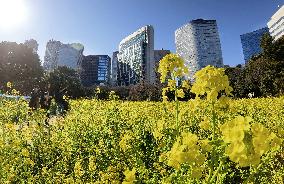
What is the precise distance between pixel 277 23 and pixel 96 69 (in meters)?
86.4

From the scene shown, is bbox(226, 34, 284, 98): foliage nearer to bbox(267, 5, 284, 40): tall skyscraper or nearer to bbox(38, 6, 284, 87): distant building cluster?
bbox(38, 6, 284, 87): distant building cluster

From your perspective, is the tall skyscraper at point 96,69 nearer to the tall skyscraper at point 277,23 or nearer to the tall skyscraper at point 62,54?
the tall skyscraper at point 62,54

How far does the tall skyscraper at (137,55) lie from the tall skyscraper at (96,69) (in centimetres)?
1768

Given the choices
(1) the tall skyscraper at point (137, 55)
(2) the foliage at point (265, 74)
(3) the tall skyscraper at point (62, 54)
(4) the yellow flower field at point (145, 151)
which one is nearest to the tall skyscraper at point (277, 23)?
(1) the tall skyscraper at point (137, 55)

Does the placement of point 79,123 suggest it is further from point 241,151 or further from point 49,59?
point 49,59

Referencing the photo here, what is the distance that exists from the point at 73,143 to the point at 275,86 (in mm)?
24444

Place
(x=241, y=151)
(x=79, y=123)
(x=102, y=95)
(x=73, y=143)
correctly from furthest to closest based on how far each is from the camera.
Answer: (x=102, y=95)
(x=79, y=123)
(x=73, y=143)
(x=241, y=151)

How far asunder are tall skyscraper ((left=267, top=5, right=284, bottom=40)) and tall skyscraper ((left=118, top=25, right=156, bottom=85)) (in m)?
43.9

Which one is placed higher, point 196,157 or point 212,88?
point 212,88

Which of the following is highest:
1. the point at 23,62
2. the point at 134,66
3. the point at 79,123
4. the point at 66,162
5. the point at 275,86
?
the point at 134,66

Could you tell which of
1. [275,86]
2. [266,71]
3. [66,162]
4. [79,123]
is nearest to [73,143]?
[66,162]

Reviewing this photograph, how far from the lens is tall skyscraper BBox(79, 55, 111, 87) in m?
171

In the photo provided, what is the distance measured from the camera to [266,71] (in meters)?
31.0

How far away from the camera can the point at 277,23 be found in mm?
125875
